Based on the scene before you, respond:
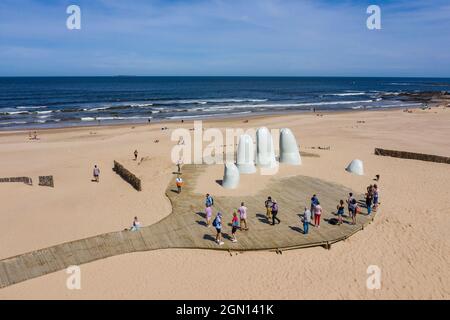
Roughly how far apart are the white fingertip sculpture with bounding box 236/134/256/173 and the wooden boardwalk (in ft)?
10.5

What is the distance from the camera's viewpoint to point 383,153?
86.4 ft

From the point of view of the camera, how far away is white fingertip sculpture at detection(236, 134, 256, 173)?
67.2ft

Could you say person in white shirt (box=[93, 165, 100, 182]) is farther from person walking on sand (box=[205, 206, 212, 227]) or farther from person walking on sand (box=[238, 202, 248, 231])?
person walking on sand (box=[238, 202, 248, 231])

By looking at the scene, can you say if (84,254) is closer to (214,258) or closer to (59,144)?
(214,258)

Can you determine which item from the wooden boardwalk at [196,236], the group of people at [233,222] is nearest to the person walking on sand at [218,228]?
the group of people at [233,222]

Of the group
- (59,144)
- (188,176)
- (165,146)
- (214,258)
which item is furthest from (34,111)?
(214,258)

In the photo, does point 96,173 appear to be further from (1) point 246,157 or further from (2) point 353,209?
(2) point 353,209

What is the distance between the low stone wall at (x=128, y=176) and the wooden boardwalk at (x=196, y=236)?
2.78 metres

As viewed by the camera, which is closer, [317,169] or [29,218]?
[29,218]

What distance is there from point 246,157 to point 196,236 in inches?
316

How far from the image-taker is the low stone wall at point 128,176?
1975cm

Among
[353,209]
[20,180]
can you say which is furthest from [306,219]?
[20,180]

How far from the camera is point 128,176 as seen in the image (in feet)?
70.3
